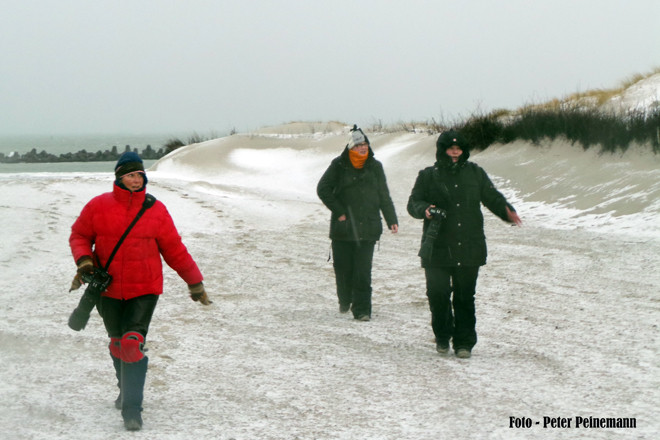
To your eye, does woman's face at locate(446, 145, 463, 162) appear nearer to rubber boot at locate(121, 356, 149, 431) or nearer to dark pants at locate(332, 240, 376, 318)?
dark pants at locate(332, 240, 376, 318)

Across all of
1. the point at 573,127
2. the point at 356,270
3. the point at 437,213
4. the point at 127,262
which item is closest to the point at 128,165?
the point at 127,262

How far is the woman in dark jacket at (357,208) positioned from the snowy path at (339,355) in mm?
496

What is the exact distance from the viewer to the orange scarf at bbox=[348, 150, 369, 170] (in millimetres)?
8219

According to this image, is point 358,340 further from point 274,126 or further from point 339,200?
point 274,126

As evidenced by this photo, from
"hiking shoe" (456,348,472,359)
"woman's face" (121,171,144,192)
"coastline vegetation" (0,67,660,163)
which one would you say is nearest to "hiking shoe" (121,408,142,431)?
"woman's face" (121,171,144,192)

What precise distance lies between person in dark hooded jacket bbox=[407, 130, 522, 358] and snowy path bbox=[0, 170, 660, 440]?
0.46m

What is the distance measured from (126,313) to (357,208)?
358 cm

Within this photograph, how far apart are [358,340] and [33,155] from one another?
61394mm

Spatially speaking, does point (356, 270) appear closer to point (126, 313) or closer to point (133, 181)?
point (126, 313)

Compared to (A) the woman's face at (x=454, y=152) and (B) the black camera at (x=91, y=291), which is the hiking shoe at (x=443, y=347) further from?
(B) the black camera at (x=91, y=291)

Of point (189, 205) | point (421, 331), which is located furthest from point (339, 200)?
point (189, 205)

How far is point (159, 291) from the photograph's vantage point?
17.0ft

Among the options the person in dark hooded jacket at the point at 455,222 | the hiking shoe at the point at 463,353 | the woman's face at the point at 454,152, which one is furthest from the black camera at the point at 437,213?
the hiking shoe at the point at 463,353

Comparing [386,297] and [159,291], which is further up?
[159,291]
